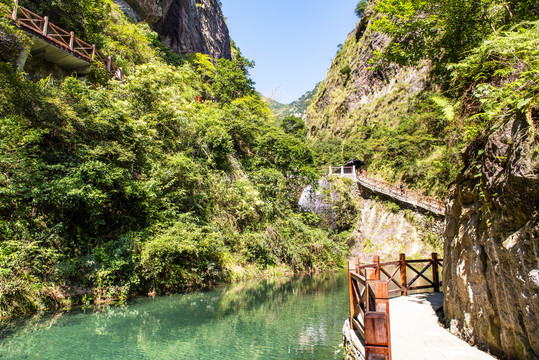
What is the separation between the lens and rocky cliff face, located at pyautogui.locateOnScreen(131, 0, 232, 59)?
27344 mm

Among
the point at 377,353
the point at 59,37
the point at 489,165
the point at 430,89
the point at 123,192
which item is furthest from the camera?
the point at 430,89

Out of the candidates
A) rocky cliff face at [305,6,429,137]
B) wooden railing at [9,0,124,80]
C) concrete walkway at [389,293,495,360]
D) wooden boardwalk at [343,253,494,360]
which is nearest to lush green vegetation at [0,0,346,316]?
wooden railing at [9,0,124,80]

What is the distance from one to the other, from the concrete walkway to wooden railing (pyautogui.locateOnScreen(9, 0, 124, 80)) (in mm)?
14905

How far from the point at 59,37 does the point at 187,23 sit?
74.5 ft

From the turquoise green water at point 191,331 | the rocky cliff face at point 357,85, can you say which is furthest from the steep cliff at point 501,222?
the rocky cliff face at point 357,85

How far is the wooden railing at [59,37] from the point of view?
11586 mm

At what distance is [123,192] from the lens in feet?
38.5

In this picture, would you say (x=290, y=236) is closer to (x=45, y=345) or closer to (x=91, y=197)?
(x=91, y=197)

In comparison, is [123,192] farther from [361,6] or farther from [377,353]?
[361,6]

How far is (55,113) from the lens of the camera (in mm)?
10008

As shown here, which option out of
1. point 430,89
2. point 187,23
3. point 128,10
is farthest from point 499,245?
point 187,23

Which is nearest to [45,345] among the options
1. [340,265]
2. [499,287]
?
[499,287]

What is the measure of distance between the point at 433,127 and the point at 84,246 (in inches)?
1073

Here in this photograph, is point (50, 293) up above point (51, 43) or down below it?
below
